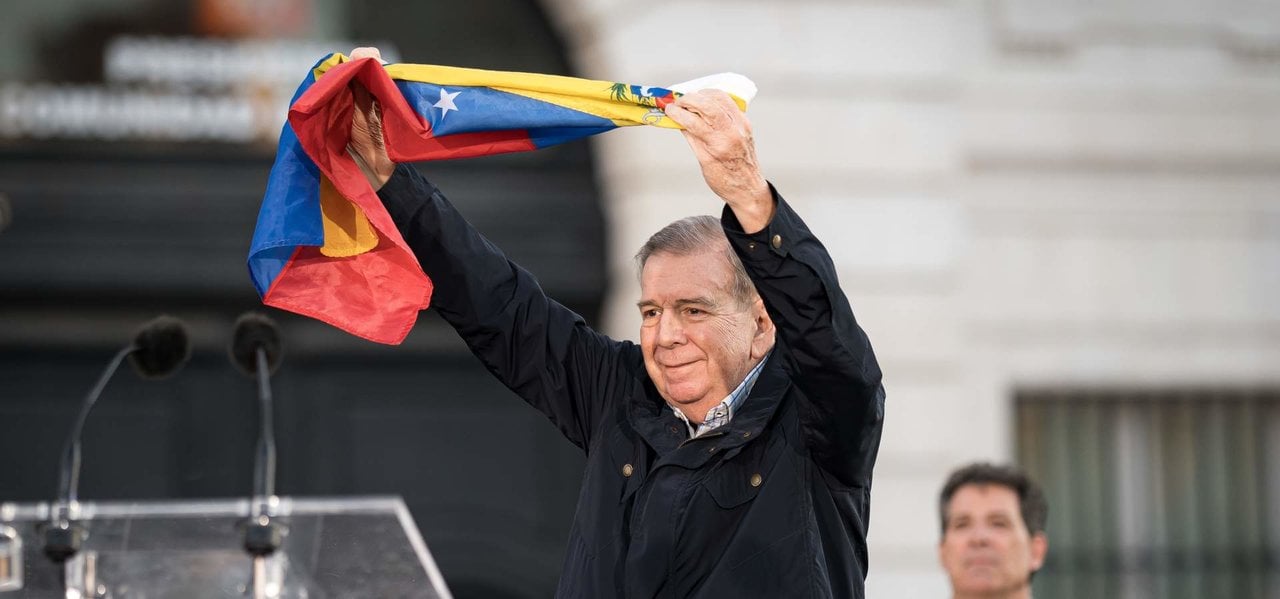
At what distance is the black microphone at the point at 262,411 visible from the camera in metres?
4.06

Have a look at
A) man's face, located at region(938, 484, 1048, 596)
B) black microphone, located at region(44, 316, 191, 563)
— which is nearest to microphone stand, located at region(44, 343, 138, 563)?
black microphone, located at region(44, 316, 191, 563)

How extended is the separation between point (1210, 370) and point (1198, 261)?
55cm

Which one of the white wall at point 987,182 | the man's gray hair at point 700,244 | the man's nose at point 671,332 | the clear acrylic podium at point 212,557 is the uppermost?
the white wall at point 987,182

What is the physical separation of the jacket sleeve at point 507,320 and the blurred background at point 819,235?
464cm

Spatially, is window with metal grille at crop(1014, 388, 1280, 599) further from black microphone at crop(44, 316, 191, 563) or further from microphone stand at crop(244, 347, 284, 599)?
microphone stand at crop(244, 347, 284, 599)

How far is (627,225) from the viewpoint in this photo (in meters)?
8.86

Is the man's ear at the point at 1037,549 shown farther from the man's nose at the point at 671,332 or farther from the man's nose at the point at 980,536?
the man's nose at the point at 671,332

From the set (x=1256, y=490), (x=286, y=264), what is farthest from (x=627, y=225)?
(x=286, y=264)

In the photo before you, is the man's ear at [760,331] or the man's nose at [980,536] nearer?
the man's ear at [760,331]

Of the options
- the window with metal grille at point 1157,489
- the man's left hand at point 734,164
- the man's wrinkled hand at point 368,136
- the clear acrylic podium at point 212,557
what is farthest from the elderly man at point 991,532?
the window with metal grille at point 1157,489

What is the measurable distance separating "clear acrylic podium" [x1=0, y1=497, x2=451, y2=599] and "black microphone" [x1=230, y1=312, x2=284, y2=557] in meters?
0.06

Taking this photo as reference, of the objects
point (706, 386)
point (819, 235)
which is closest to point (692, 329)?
point (706, 386)

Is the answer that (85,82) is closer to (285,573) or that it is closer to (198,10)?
(198,10)

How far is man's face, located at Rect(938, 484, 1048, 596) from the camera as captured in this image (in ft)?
19.7
